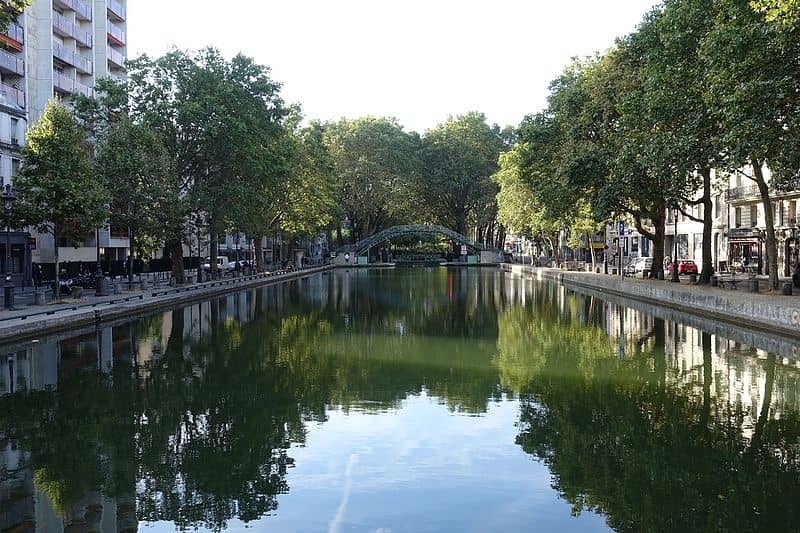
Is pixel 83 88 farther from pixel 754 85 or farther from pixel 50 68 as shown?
pixel 754 85

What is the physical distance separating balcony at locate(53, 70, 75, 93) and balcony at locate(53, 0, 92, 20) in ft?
17.1

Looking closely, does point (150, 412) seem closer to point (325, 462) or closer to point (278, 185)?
point (325, 462)

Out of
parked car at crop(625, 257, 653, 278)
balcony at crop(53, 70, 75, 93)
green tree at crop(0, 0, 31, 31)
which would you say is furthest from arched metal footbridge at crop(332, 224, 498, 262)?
green tree at crop(0, 0, 31, 31)

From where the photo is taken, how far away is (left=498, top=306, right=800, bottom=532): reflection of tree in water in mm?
9039

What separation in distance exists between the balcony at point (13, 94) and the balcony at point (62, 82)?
29.6 ft

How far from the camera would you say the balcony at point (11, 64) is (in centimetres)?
5081

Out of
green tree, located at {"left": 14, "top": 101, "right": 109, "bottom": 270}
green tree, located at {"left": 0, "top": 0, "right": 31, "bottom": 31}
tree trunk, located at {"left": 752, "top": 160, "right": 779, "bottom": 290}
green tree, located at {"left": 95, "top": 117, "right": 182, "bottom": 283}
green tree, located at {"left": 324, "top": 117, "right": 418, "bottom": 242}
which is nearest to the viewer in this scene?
green tree, located at {"left": 0, "top": 0, "right": 31, "bottom": 31}

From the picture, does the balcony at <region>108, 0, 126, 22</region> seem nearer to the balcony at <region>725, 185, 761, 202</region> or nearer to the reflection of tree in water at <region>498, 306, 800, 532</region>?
the balcony at <region>725, 185, 761, 202</region>

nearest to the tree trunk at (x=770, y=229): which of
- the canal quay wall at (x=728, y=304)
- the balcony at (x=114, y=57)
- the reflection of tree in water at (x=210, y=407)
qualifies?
the canal quay wall at (x=728, y=304)

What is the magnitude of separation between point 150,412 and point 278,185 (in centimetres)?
4690

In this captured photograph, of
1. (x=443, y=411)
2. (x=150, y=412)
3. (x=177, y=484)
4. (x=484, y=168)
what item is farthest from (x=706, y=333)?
(x=484, y=168)

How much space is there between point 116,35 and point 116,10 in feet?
7.44

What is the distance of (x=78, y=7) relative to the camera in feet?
215

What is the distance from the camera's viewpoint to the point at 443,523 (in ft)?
28.7
